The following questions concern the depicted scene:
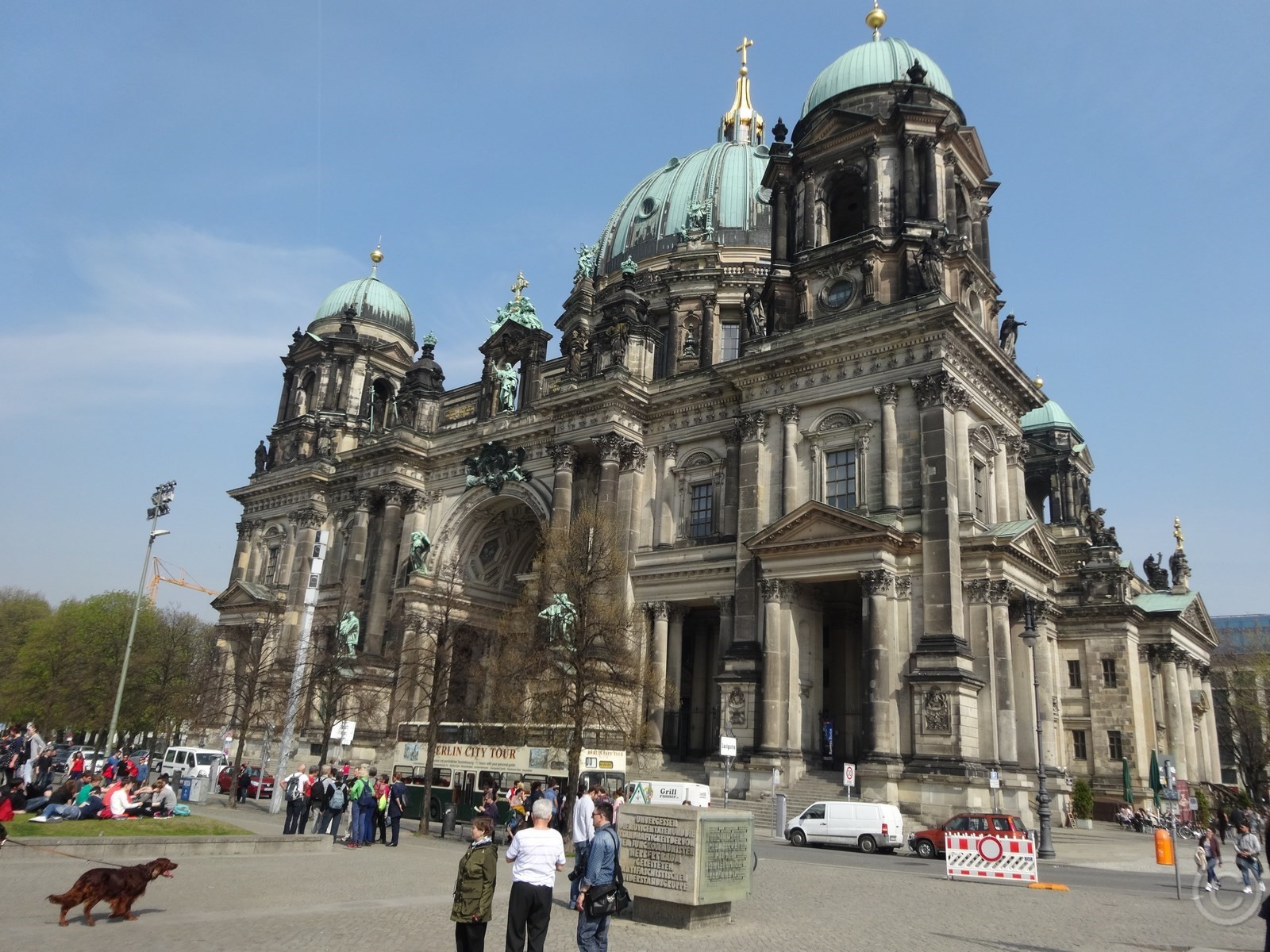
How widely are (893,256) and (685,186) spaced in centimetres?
2684

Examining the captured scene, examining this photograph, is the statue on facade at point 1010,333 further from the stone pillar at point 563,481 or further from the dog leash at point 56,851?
the dog leash at point 56,851

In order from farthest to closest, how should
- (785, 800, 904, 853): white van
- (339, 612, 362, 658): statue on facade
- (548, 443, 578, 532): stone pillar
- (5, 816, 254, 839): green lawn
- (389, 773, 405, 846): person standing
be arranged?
(339, 612, 362, 658): statue on facade, (548, 443, 578, 532): stone pillar, (785, 800, 904, 853): white van, (389, 773, 405, 846): person standing, (5, 816, 254, 839): green lawn

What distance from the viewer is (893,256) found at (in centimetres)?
3844

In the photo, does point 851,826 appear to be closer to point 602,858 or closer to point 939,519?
point 939,519

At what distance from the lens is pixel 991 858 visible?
20.2m

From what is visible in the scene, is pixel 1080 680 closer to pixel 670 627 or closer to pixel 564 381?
pixel 670 627

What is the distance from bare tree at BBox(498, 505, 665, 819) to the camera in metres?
29.6

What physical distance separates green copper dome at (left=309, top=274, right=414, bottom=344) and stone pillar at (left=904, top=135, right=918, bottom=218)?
4066 centimetres

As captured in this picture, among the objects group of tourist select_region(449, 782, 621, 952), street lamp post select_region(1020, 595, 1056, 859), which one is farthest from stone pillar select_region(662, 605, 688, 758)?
group of tourist select_region(449, 782, 621, 952)

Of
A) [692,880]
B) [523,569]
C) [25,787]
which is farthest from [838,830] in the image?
[523,569]

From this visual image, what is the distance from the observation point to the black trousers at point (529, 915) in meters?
8.70

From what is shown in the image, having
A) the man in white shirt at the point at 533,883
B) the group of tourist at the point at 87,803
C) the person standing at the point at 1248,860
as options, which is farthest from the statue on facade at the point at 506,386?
the man in white shirt at the point at 533,883

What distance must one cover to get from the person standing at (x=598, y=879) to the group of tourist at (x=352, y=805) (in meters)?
13.9

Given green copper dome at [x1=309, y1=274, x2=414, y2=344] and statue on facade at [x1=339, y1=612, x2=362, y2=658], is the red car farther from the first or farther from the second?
green copper dome at [x1=309, y1=274, x2=414, y2=344]
